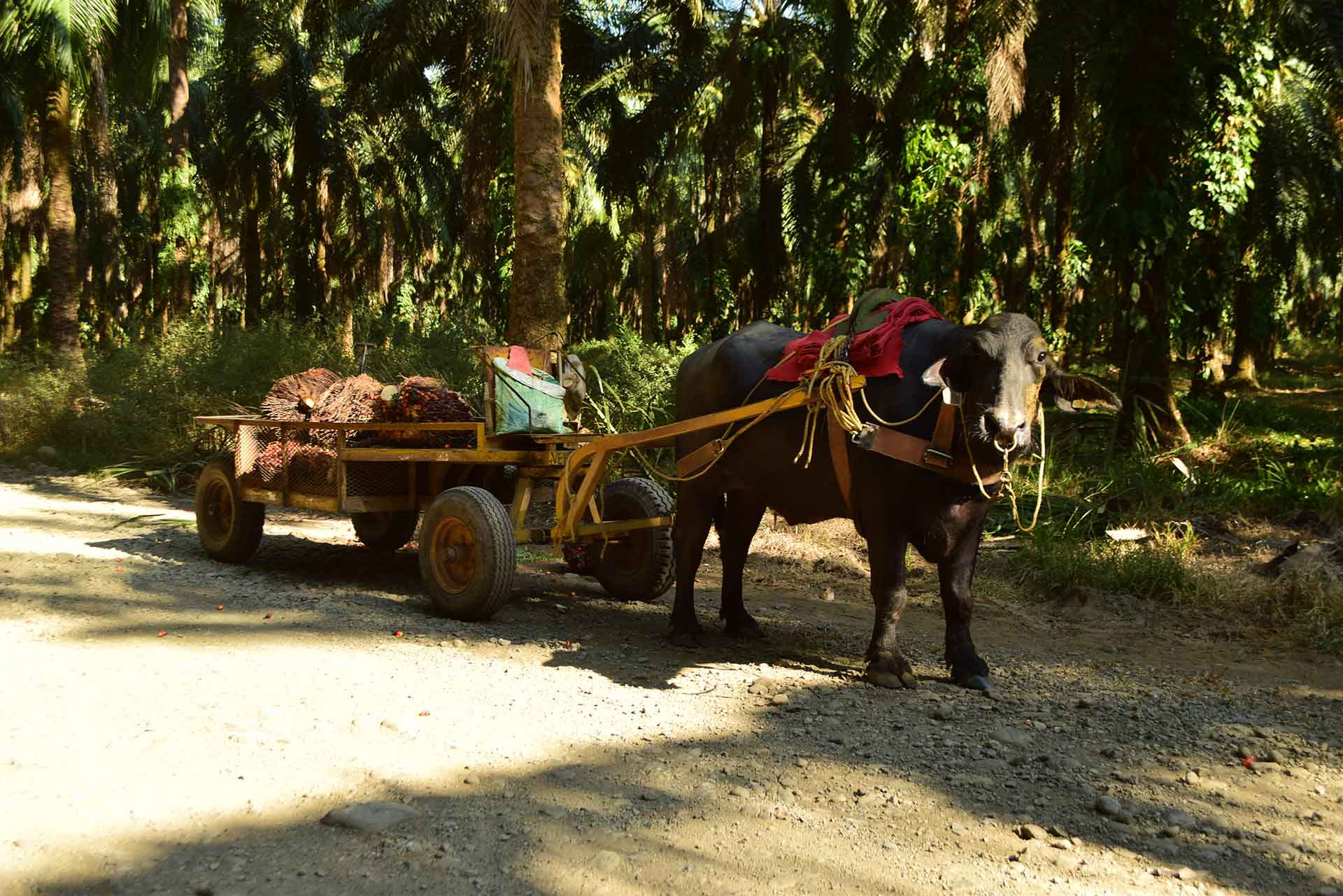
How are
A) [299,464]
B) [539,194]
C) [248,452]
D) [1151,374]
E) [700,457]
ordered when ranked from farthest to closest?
[1151,374], [539,194], [248,452], [299,464], [700,457]

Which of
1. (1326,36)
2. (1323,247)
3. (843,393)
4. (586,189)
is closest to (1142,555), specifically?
(843,393)

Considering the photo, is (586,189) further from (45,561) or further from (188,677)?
(188,677)

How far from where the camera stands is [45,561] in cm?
785

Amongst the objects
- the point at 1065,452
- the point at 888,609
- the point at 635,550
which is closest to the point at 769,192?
the point at 1065,452

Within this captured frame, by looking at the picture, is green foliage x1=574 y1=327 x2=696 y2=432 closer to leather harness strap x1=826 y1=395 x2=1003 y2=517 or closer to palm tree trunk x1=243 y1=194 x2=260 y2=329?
leather harness strap x1=826 y1=395 x2=1003 y2=517

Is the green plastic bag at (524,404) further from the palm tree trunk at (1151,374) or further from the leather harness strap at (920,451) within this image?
the palm tree trunk at (1151,374)

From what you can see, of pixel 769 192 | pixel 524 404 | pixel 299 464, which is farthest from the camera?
pixel 769 192

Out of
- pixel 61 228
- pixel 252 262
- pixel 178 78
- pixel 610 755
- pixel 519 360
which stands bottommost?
pixel 610 755

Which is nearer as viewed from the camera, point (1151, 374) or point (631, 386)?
point (1151, 374)

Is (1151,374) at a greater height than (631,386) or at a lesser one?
greater

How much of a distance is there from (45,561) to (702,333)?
17.2 meters

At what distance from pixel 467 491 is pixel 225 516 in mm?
2690

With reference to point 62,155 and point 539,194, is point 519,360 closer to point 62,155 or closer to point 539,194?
point 539,194

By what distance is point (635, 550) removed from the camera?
25.6ft
